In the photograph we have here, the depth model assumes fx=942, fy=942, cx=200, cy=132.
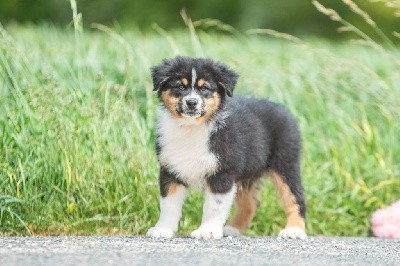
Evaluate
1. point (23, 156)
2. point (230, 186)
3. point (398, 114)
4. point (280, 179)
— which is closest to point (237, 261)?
point (230, 186)

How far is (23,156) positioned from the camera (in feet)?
25.8

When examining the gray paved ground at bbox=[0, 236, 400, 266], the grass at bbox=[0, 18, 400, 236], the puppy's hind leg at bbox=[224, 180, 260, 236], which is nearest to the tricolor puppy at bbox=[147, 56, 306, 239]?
the gray paved ground at bbox=[0, 236, 400, 266]

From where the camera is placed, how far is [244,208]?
8062 millimetres

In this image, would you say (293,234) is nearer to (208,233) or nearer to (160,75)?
(208,233)

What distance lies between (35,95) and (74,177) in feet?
3.35

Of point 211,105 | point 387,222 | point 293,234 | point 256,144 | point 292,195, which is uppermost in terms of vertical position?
point 211,105

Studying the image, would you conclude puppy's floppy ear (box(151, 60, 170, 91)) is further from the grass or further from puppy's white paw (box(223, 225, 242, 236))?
puppy's white paw (box(223, 225, 242, 236))

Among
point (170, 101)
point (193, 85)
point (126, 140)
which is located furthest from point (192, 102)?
point (126, 140)

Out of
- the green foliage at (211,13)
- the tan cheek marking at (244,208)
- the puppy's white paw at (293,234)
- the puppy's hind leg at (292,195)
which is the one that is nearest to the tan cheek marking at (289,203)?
the puppy's hind leg at (292,195)

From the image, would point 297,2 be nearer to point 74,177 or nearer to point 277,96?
point 277,96

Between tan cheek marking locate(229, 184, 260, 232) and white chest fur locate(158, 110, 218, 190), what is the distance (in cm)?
91

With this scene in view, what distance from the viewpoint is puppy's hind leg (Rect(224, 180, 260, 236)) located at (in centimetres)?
802

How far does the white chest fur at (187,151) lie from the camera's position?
23.2 ft

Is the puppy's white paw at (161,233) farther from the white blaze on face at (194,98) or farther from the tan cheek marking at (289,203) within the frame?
the tan cheek marking at (289,203)
